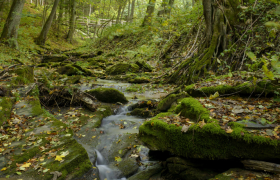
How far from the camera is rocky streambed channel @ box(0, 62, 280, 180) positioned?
2684 mm

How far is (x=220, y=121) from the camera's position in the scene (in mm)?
3055

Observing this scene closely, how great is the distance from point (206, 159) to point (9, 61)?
11.8m

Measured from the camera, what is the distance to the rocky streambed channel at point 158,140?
106 inches

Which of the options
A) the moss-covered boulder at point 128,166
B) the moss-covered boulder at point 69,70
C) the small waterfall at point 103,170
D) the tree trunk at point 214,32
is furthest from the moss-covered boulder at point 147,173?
the moss-covered boulder at point 69,70

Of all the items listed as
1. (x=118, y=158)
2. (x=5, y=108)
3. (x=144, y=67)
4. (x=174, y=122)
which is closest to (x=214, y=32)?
(x=174, y=122)

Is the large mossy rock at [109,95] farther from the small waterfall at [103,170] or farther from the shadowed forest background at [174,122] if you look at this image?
the small waterfall at [103,170]

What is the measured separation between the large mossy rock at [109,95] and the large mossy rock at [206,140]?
3505 millimetres

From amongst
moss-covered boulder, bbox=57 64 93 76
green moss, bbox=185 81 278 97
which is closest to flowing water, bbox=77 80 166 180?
green moss, bbox=185 81 278 97

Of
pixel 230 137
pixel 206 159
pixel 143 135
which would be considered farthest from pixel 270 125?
pixel 143 135

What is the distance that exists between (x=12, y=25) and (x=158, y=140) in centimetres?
1446

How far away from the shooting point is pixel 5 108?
4398 millimetres

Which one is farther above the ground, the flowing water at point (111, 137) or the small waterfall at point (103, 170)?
the flowing water at point (111, 137)

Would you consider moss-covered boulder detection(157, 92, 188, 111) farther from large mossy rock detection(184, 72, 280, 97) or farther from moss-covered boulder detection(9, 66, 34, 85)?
moss-covered boulder detection(9, 66, 34, 85)

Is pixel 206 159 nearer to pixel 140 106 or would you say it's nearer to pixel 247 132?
pixel 247 132
